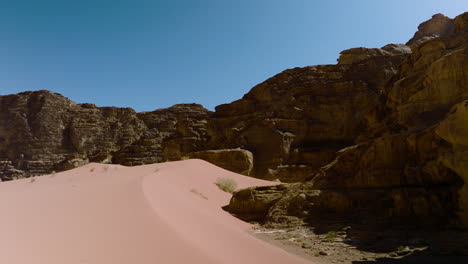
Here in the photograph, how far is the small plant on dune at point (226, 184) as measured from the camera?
1126cm

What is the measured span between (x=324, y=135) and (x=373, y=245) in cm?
2080

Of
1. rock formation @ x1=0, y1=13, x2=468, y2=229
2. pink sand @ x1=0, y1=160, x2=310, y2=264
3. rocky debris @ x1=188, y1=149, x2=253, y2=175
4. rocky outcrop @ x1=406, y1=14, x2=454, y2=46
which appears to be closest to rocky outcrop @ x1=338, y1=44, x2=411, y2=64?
rock formation @ x1=0, y1=13, x2=468, y2=229

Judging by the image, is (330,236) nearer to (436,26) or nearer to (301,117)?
(301,117)

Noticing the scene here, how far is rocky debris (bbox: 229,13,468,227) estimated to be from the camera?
6000 mm

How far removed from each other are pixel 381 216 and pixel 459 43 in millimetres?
8962

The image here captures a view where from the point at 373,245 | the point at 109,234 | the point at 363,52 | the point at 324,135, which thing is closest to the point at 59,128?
the point at 324,135

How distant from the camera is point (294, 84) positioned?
1140 inches

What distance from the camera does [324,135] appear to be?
25812 millimetres

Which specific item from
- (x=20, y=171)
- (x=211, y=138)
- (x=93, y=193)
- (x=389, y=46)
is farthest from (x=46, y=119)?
(x=93, y=193)

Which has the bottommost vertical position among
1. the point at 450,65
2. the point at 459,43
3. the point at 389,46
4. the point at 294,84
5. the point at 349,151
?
the point at 349,151

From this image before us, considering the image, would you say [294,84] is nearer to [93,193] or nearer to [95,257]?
[93,193]

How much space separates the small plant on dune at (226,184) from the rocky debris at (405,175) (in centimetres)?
215

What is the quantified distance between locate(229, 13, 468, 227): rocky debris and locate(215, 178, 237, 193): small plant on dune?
2.15 meters

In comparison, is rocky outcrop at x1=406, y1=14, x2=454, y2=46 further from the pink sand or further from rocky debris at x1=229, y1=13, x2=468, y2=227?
the pink sand
